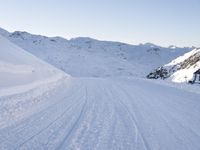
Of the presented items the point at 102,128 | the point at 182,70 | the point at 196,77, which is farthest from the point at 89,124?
the point at 182,70

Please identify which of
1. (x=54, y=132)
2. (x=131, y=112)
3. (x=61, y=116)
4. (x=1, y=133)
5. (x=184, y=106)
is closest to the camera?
(x=1, y=133)

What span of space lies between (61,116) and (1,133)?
9.70 feet

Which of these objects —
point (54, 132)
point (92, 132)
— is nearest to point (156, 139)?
point (92, 132)

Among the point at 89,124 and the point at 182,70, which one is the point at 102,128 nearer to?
the point at 89,124

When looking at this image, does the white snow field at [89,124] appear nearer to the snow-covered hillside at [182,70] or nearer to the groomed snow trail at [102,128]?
the groomed snow trail at [102,128]

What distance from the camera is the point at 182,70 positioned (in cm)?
4388

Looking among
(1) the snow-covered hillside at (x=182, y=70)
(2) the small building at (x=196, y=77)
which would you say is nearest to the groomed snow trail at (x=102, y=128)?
(2) the small building at (x=196, y=77)

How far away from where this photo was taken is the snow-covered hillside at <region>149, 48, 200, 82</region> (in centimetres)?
3860

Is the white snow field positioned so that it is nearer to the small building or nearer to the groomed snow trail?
the groomed snow trail

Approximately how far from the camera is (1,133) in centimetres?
756

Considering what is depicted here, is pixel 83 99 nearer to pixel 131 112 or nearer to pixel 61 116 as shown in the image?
pixel 131 112

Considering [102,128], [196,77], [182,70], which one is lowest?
[102,128]

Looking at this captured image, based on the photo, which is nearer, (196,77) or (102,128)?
(102,128)

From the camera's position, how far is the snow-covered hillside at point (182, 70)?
38.6 metres
